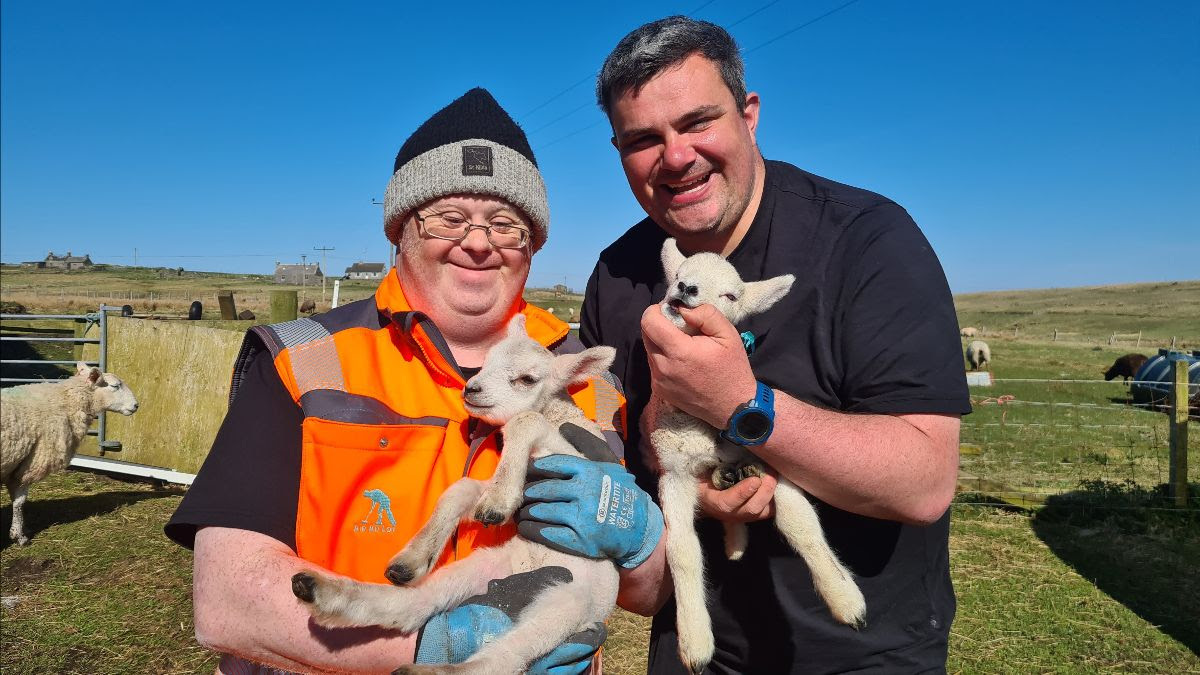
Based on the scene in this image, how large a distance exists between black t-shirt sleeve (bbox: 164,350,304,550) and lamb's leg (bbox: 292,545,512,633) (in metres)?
0.23

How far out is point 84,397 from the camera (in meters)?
8.21

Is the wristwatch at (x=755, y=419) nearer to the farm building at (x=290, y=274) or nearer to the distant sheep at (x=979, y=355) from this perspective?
the distant sheep at (x=979, y=355)

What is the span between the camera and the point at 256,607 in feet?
6.22

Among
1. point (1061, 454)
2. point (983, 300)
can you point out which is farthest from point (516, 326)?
point (983, 300)

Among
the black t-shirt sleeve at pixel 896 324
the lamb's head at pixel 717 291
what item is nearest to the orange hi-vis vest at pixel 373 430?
the lamb's head at pixel 717 291

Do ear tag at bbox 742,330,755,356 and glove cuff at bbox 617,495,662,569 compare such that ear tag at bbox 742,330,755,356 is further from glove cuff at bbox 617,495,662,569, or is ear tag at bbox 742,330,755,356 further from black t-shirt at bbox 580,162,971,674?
glove cuff at bbox 617,495,662,569

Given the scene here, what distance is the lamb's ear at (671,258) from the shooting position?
2.83 metres

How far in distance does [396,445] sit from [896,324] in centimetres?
167

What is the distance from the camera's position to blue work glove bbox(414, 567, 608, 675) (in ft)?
6.77

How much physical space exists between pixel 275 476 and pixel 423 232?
951 mm

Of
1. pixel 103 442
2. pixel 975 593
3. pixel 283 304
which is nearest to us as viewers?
pixel 975 593

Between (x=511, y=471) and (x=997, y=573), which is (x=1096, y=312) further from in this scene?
(x=511, y=471)

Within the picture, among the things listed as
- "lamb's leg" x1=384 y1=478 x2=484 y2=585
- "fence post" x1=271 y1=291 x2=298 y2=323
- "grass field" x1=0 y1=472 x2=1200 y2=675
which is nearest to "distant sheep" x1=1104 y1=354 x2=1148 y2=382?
"grass field" x1=0 y1=472 x2=1200 y2=675

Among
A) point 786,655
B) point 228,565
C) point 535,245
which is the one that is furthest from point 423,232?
point 786,655
